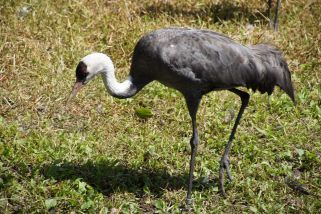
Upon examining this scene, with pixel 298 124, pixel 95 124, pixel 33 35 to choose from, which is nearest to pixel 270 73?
pixel 298 124

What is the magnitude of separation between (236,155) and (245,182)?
494 millimetres

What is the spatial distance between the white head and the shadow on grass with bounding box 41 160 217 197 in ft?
2.47

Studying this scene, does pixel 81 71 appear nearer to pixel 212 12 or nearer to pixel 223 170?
pixel 223 170

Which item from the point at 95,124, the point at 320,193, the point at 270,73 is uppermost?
the point at 270,73

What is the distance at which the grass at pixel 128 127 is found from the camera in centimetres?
523

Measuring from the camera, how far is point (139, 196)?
5.27 meters

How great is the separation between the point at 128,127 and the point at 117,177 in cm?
89

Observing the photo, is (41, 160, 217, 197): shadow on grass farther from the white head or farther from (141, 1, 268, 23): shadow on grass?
(141, 1, 268, 23): shadow on grass

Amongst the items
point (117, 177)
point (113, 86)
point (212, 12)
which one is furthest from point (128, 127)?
point (212, 12)

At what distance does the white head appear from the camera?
5055 millimetres

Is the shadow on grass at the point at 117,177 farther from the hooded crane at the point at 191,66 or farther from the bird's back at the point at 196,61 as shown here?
the bird's back at the point at 196,61

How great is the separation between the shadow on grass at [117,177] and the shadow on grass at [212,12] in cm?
328

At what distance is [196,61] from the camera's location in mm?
4941

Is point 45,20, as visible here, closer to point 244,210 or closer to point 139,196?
point 139,196
